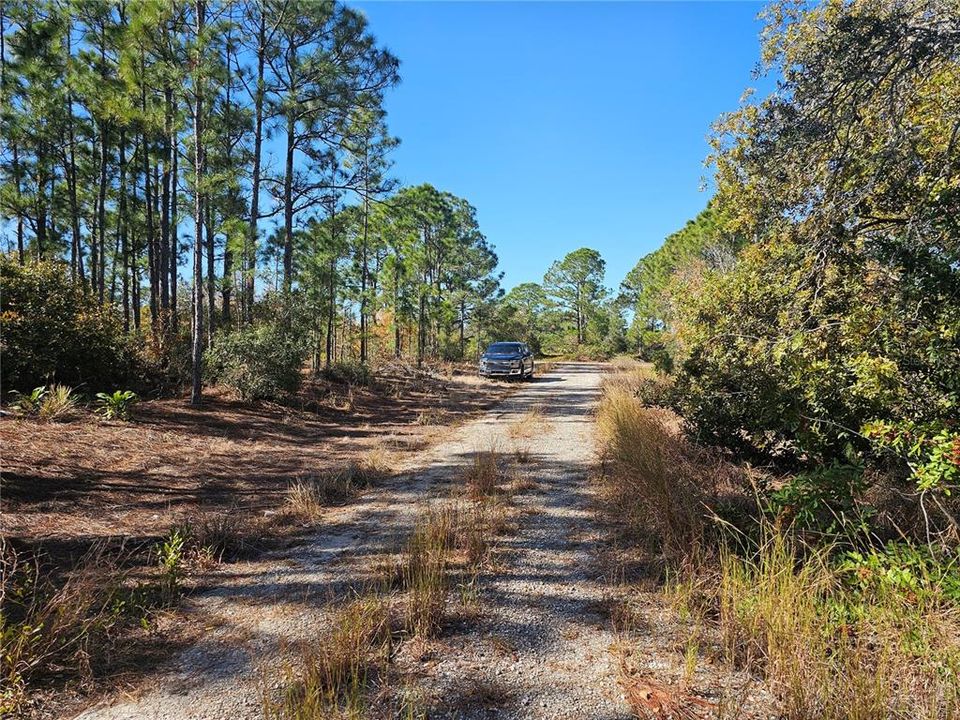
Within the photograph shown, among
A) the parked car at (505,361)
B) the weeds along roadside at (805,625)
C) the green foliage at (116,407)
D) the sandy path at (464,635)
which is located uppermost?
the parked car at (505,361)

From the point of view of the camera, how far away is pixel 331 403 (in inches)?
554

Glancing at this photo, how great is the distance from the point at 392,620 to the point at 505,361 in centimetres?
2090

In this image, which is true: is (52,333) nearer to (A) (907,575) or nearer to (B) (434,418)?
(B) (434,418)

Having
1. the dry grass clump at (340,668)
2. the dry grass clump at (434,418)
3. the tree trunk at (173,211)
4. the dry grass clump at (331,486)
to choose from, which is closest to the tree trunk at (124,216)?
A: the tree trunk at (173,211)

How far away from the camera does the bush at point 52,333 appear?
10.0m

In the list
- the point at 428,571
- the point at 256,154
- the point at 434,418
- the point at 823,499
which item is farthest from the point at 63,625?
the point at 256,154

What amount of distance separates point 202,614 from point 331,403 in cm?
1089

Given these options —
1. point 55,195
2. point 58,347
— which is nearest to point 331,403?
point 58,347

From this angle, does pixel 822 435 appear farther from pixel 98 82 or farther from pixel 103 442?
pixel 98 82

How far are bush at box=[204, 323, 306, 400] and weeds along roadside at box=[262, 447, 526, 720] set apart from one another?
347 inches

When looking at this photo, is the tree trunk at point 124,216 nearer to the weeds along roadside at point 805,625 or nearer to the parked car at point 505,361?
the parked car at point 505,361

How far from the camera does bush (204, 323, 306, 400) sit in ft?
41.0

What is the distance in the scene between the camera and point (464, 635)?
307 centimetres

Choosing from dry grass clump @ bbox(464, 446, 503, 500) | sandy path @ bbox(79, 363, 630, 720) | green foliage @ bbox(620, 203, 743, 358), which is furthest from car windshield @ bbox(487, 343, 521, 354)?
sandy path @ bbox(79, 363, 630, 720)
